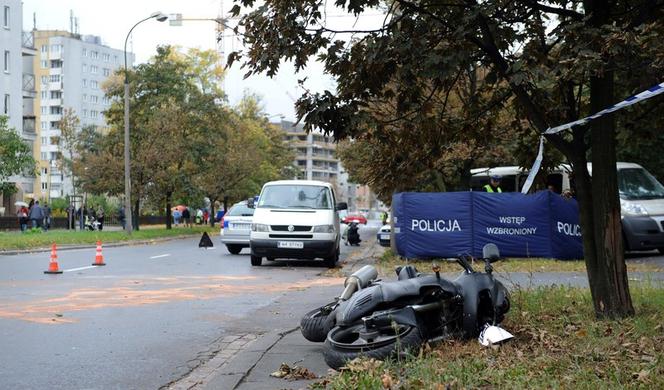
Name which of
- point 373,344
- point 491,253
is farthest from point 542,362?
point 491,253

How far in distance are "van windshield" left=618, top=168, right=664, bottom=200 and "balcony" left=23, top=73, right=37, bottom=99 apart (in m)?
67.8

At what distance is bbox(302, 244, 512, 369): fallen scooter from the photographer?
21.2ft

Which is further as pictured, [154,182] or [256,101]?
[256,101]

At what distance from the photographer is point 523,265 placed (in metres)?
17.3

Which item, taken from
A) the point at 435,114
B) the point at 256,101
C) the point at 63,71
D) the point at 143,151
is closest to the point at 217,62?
the point at 256,101

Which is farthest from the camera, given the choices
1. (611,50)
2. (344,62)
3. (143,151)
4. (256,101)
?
(256,101)

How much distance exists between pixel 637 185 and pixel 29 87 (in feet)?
232

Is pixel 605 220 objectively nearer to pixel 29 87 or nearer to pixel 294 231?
pixel 294 231

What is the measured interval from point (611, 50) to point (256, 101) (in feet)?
254

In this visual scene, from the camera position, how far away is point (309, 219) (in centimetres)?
1997

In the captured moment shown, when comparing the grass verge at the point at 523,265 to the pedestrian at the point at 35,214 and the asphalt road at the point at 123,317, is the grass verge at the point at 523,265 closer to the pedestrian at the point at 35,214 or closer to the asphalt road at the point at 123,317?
the asphalt road at the point at 123,317

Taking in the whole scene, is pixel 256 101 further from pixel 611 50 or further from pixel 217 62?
pixel 611 50

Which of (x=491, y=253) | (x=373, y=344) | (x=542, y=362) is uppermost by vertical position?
(x=491, y=253)

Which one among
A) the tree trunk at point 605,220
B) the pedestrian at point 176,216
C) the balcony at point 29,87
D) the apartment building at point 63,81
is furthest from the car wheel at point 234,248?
the apartment building at point 63,81
